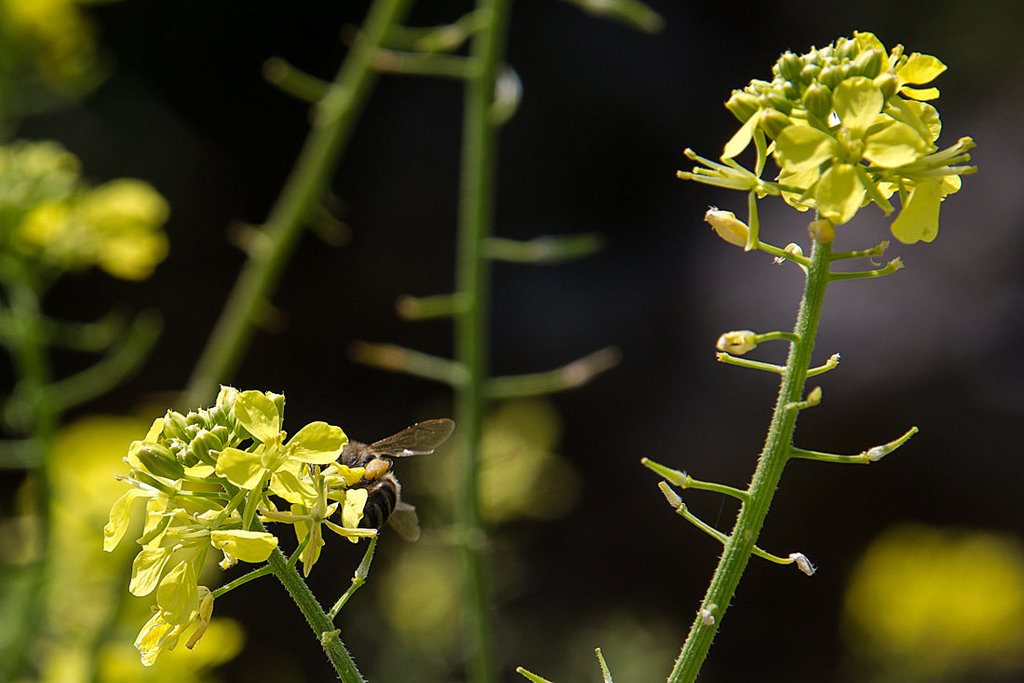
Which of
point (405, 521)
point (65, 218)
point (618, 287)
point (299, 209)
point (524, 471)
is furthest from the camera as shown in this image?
point (618, 287)

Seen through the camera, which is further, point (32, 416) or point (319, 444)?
point (32, 416)

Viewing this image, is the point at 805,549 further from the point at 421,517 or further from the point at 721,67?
the point at 721,67

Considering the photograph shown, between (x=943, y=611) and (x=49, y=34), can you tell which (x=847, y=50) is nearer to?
(x=49, y=34)

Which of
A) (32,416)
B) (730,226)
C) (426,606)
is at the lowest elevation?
(426,606)

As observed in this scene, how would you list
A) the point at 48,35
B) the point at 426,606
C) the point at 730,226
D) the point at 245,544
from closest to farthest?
the point at 245,544 < the point at 730,226 < the point at 48,35 < the point at 426,606

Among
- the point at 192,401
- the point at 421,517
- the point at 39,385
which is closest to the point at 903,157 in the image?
the point at 192,401

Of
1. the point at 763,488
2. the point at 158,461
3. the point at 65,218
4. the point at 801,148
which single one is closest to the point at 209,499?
the point at 158,461
